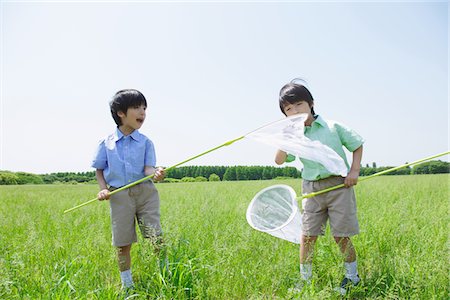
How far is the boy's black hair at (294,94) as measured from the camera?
2.49 meters

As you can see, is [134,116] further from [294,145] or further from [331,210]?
[331,210]

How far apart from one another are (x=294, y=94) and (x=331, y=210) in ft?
2.75

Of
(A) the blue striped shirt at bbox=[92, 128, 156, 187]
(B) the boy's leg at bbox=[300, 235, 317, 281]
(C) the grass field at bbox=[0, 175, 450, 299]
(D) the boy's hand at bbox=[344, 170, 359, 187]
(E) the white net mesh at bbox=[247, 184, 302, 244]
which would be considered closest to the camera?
(C) the grass field at bbox=[0, 175, 450, 299]

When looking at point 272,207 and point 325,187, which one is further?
point 272,207

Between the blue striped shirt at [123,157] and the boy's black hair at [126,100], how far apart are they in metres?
0.17

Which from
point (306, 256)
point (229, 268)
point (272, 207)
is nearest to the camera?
point (229, 268)

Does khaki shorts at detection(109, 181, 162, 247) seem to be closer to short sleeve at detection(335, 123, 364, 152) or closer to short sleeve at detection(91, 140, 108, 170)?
short sleeve at detection(91, 140, 108, 170)

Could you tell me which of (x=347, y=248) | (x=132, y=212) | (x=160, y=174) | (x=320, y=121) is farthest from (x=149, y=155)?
(x=347, y=248)

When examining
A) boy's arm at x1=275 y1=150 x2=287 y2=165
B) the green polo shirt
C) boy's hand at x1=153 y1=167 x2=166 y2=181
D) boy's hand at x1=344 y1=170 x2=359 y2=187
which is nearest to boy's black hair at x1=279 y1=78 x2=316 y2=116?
the green polo shirt

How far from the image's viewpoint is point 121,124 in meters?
2.69

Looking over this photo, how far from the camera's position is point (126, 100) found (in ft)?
8.48

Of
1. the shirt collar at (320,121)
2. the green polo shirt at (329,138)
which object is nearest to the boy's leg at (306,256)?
the green polo shirt at (329,138)

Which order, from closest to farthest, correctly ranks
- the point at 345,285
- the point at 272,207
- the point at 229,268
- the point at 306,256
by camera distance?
the point at 345,285, the point at 229,268, the point at 306,256, the point at 272,207

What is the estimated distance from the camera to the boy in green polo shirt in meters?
2.41
